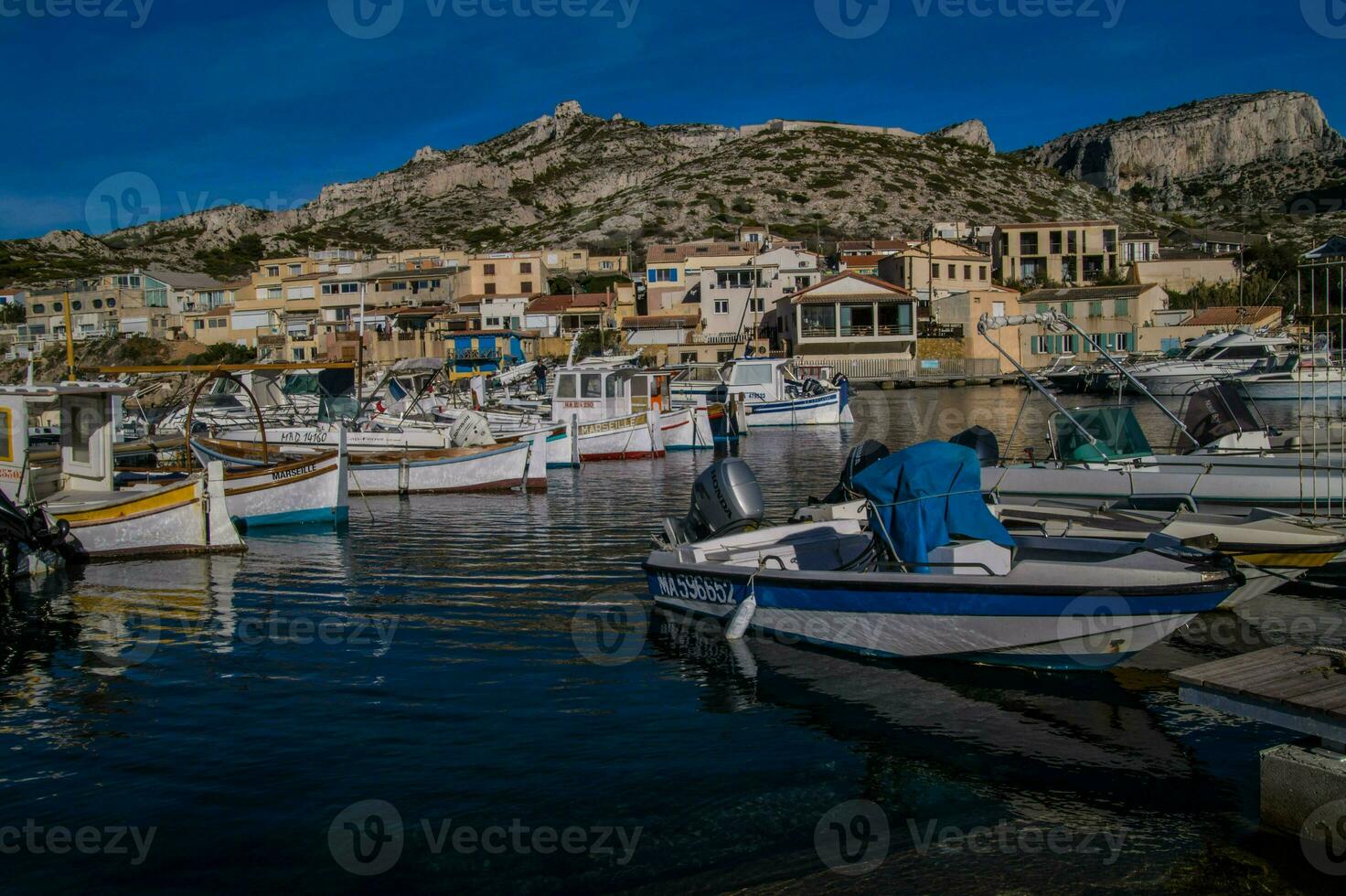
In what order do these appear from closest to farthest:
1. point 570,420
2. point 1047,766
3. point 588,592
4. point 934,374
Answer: point 1047,766, point 588,592, point 570,420, point 934,374

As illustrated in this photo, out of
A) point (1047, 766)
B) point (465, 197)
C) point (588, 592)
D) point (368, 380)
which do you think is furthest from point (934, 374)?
point (465, 197)

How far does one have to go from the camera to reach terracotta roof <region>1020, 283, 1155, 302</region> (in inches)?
2815

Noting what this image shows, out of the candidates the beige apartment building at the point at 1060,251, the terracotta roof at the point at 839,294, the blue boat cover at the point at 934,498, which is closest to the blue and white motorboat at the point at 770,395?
the terracotta roof at the point at 839,294

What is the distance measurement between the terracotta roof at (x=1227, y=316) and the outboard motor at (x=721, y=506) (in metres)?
61.8

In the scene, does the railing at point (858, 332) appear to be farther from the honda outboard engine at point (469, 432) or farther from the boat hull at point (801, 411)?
the honda outboard engine at point (469, 432)

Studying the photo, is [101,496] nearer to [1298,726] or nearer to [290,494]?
[290,494]

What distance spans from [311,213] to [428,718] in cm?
16410

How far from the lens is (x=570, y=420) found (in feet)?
105

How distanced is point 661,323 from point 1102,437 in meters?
55.9

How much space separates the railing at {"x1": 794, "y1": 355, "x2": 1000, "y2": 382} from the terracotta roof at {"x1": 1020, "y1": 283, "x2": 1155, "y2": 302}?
25.1 ft

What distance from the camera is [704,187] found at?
127062 millimetres

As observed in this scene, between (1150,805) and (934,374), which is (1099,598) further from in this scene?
(934,374)

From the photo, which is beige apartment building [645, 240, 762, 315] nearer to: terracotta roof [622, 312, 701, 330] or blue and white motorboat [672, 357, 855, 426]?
terracotta roof [622, 312, 701, 330]

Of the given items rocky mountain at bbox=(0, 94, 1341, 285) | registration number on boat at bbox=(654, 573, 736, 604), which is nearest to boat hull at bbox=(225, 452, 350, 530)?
registration number on boat at bbox=(654, 573, 736, 604)
